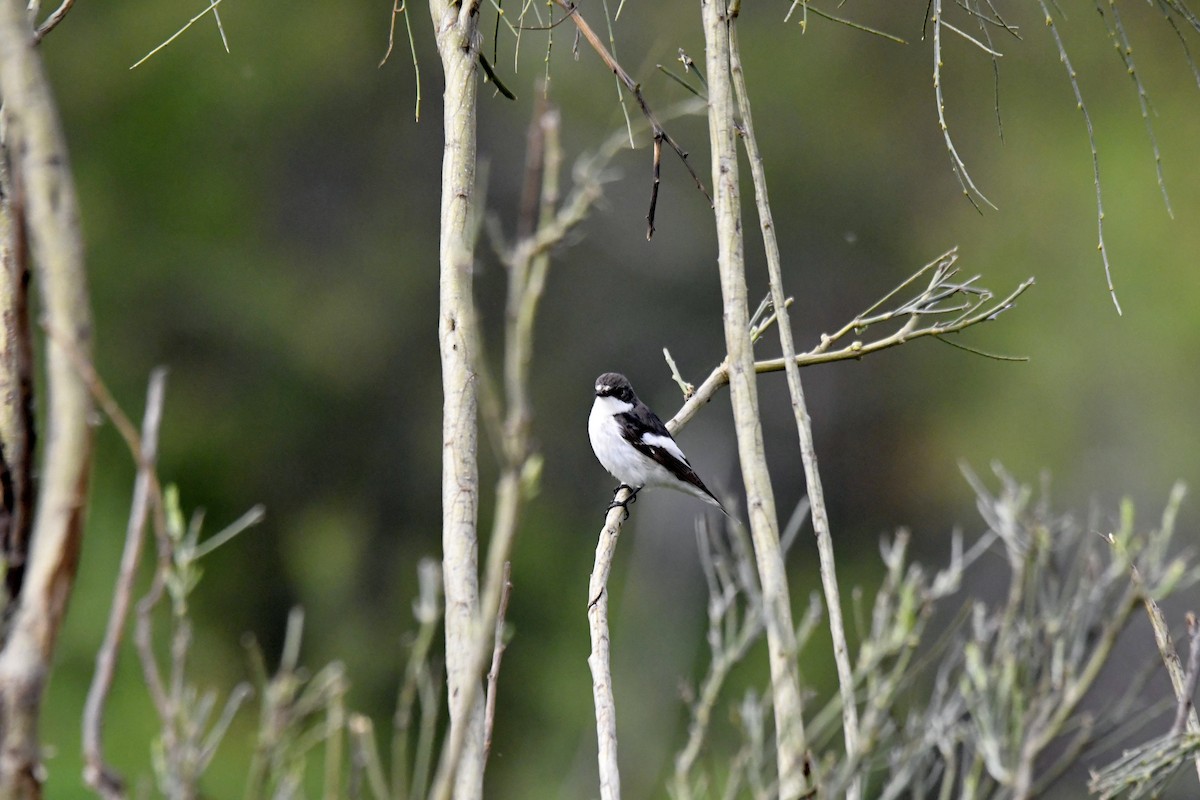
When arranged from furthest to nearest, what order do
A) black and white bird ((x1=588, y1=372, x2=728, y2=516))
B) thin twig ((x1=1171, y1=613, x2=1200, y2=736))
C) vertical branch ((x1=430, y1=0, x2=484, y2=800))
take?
1. black and white bird ((x1=588, y1=372, x2=728, y2=516))
2. vertical branch ((x1=430, y1=0, x2=484, y2=800))
3. thin twig ((x1=1171, y1=613, x2=1200, y2=736))

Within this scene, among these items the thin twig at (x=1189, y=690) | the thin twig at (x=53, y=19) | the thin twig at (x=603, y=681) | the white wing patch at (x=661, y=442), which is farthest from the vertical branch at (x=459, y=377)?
the white wing patch at (x=661, y=442)

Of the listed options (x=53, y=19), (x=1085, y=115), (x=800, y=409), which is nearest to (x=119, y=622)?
(x=800, y=409)

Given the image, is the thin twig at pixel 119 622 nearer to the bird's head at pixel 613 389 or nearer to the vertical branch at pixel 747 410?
the vertical branch at pixel 747 410

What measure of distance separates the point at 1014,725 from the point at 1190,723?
889mm

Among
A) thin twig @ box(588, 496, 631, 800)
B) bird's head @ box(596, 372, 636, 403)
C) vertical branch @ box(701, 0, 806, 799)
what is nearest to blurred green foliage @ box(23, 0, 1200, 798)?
bird's head @ box(596, 372, 636, 403)

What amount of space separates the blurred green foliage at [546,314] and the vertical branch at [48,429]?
13322mm

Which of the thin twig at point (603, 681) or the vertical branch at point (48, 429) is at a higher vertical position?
the vertical branch at point (48, 429)

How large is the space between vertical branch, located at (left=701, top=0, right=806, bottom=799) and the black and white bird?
148 inches

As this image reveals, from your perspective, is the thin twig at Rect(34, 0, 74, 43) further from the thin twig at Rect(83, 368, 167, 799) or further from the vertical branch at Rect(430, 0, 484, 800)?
the thin twig at Rect(83, 368, 167, 799)

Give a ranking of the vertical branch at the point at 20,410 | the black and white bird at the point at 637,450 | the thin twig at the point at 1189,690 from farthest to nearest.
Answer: the black and white bird at the point at 637,450 → the thin twig at the point at 1189,690 → the vertical branch at the point at 20,410

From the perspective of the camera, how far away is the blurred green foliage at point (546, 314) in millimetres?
16250

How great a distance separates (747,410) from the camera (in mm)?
2258

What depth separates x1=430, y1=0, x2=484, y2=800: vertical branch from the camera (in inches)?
86.7

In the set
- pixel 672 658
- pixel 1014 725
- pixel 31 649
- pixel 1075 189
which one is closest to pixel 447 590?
pixel 31 649
